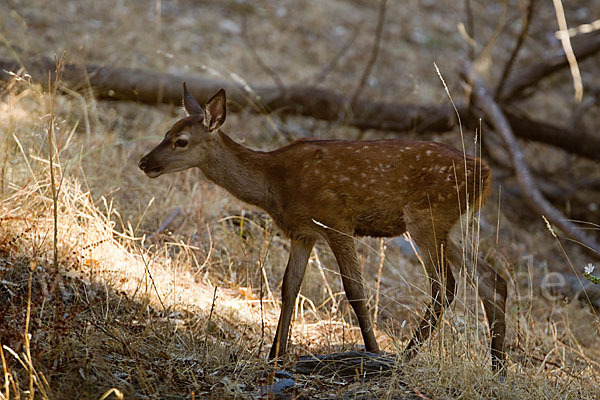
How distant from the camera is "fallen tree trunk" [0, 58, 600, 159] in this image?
9.27 metres

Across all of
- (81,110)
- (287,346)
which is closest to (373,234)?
(287,346)

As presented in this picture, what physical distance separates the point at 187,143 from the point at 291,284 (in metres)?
1.27

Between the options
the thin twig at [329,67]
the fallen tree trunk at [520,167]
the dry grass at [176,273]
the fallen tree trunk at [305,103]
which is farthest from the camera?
the thin twig at [329,67]

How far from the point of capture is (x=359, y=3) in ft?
48.0

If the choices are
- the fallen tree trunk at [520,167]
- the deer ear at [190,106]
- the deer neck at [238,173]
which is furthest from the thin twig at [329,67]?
the deer neck at [238,173]

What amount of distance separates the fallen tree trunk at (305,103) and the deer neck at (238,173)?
3430mm

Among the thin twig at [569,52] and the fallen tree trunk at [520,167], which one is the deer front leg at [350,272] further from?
the fallen tree trunk at [520,167]

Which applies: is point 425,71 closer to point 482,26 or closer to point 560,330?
point 482,26

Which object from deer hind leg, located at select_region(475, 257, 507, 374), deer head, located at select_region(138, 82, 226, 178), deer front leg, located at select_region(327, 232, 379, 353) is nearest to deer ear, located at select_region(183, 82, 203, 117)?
deer head, located at select_region(138, 82, 226, 178)

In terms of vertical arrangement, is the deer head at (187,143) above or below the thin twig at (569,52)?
below

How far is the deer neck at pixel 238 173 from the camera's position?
5.43m

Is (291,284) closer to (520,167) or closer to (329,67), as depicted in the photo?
(520,167)

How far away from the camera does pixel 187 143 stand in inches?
209

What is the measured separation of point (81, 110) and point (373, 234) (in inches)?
178
